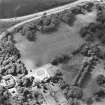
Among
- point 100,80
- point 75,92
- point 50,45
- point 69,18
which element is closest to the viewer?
point 75,92

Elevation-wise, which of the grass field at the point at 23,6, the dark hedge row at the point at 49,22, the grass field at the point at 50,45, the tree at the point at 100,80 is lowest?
the tree at the point at 100,80

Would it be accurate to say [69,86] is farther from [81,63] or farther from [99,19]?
[99,19]

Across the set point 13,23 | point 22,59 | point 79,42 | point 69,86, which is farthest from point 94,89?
point 13,23

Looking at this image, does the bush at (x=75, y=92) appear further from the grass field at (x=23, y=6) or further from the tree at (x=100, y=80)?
the grass field at (x=23, y=6)

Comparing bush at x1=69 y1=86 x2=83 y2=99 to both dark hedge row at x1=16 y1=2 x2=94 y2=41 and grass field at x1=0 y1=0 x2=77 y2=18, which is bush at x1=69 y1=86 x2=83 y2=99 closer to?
dark hedge row at x1=16 y1=2 x2=94 y2=41

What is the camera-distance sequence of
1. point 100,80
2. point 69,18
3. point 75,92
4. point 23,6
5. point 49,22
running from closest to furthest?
point 75,92, point 100,80, point 49,22, point 69,18, point 23,6

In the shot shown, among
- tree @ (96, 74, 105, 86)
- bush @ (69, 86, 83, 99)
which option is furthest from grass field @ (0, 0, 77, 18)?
bush @ (69, 86, 83, 99)

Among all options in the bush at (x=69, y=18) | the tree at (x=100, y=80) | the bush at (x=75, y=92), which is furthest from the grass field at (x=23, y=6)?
the bush at (x=75, y=92)

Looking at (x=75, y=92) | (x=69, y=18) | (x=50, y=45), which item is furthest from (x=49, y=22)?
(x=75, y=92)

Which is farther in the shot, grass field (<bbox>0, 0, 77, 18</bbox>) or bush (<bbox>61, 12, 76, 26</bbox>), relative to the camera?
grass field (<bbox>0, 0, 77, 18</bbox>)

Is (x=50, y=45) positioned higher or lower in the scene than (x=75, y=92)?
higher

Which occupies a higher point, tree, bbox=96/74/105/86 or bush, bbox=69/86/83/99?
tree, bbox=96/74/105/86

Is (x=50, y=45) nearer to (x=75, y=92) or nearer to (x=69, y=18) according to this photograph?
(x=69, y=18)
